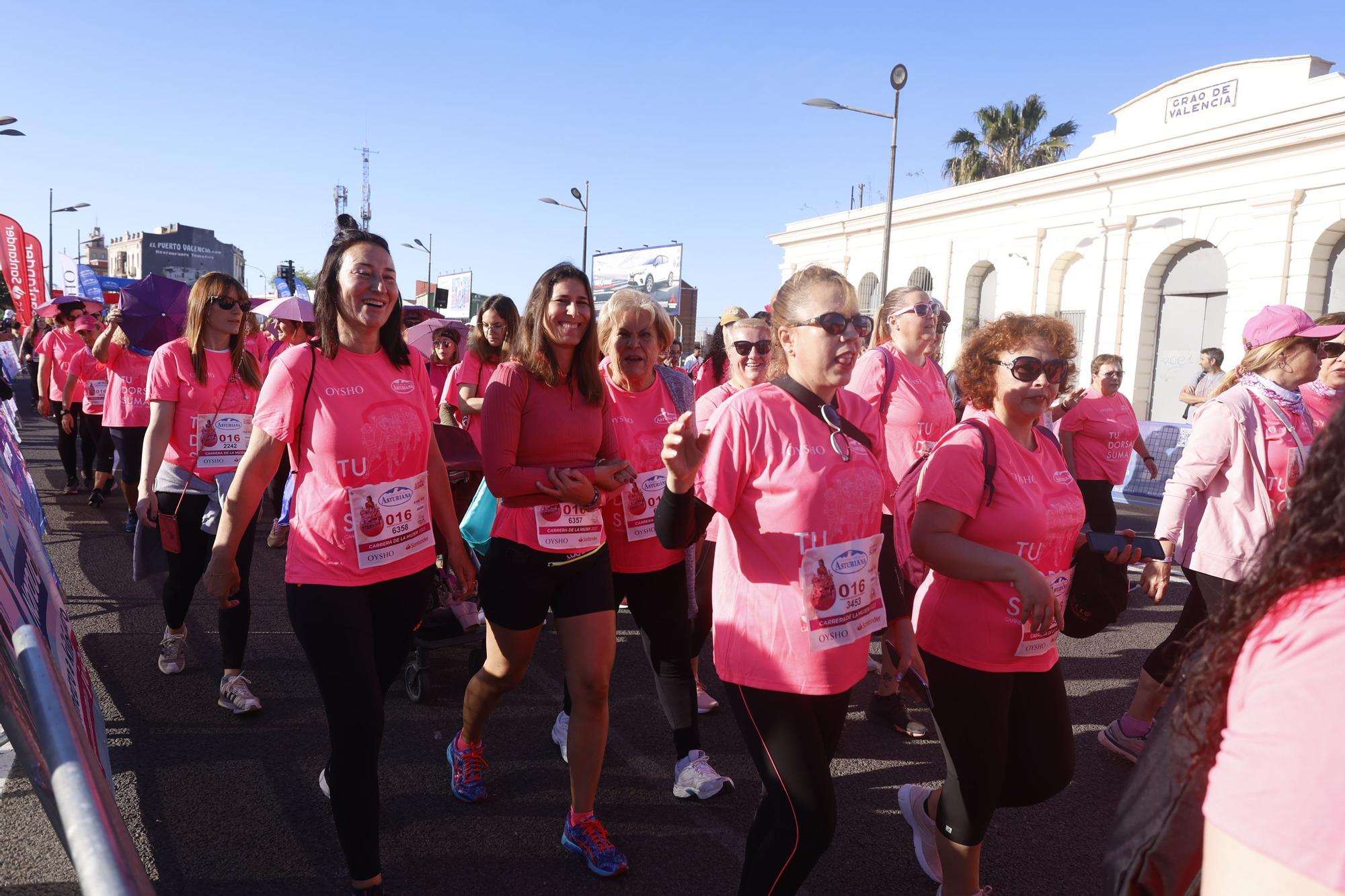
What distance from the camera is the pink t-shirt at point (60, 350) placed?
33.8ft

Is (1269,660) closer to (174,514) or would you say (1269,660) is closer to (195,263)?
(174,514)

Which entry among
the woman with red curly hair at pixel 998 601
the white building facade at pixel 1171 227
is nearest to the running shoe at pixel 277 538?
the woman with red curly hair at pixel 998 601

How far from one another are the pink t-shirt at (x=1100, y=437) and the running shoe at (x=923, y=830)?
4.48 meters

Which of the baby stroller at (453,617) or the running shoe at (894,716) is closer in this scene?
the running shoe at (894,716)

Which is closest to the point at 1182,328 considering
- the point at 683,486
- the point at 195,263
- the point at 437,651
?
the point at 437,651

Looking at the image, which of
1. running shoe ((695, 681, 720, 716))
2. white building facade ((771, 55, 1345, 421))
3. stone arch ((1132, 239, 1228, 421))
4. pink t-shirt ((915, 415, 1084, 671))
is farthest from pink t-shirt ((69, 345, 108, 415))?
stone arch ((1132, 239, 1228, 421))

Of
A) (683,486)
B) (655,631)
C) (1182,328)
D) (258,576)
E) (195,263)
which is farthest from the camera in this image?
(195,263)

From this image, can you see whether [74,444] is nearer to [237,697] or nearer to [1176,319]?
[237,697]

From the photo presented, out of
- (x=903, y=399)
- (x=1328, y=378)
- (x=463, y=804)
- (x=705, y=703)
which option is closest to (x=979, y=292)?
(x=1328, y=378)

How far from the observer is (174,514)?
4445 millimetres

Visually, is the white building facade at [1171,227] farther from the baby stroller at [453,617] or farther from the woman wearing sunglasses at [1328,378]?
the baby stroller at [453,617]

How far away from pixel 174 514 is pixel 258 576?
2806 mm

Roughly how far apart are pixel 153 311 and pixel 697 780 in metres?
4.79

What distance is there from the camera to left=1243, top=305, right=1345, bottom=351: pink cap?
3715 millimetres
